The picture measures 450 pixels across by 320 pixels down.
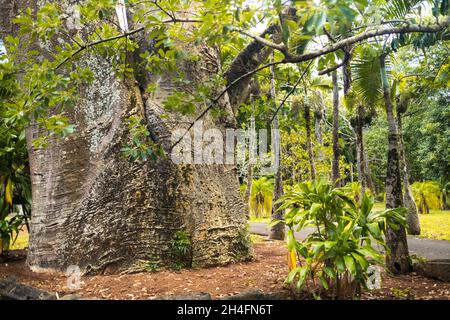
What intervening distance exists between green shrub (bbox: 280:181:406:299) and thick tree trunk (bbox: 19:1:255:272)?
1503 mm

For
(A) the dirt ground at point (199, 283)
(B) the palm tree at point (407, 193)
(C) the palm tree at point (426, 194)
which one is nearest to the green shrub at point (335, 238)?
(A) the dirt ground at point (199, 283)

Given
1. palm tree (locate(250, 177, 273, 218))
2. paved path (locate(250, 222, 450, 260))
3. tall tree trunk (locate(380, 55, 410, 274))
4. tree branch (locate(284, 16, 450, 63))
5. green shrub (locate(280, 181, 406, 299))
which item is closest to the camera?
tree branch (locate(284, 16, 450, 63))

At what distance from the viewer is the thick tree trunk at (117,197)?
4602 millimetres

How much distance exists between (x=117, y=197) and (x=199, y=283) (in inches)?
57.2

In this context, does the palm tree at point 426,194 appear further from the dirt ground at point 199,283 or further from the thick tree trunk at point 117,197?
the thick tree trunk at point 117,197

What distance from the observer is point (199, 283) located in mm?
4188

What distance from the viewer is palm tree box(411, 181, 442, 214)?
19906mm

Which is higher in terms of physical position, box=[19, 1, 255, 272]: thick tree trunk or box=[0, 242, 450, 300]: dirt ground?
box=[19, 1, 255, 272]: thick tree trunk

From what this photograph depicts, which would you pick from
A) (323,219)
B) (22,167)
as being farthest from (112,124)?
(323,219)

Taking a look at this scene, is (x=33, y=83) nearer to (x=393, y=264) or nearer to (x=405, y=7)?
(x=393, y=264)

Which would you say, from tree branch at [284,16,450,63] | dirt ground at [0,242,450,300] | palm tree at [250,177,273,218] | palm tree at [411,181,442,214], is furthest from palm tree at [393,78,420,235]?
palm tree at [411,181,442,214]

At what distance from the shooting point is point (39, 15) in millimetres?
3111

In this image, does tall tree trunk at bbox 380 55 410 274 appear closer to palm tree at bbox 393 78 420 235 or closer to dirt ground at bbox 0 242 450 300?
dirt ground at bbox 0 242 450 300

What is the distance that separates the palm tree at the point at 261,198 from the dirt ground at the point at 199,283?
14.1 m
